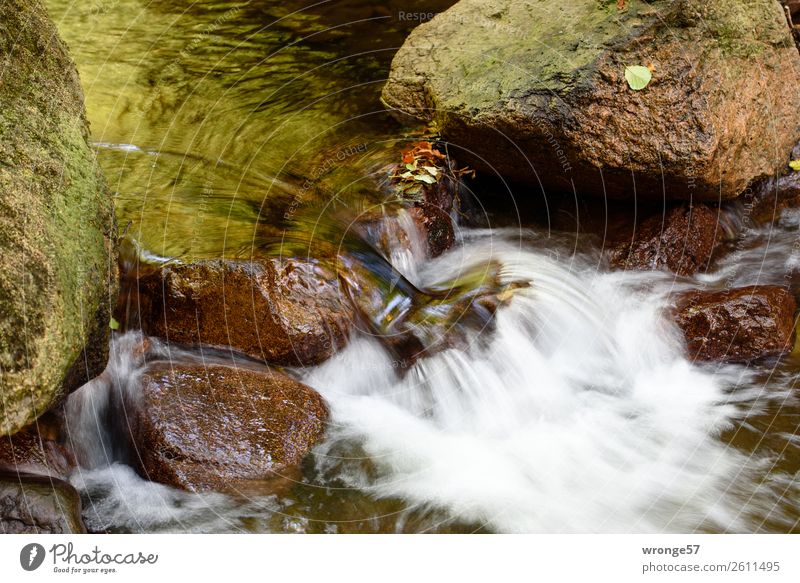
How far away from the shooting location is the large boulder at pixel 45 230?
3.32m

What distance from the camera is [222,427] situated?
4.30 m

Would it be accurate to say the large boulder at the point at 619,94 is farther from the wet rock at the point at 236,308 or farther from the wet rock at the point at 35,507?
the wet rock at the point at 35,507

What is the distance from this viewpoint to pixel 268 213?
5.59 m

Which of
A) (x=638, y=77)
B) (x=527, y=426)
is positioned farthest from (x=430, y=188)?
(x=527, y=426)

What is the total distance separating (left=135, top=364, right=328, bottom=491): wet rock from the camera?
4.20 m

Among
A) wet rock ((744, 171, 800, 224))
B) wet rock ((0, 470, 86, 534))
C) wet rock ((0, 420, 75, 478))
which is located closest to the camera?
wet rock ((0, 470, 86, 534))

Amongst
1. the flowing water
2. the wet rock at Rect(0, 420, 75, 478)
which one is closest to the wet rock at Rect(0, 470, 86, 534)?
the wet rock at Rect(0, 420, 75, 478)

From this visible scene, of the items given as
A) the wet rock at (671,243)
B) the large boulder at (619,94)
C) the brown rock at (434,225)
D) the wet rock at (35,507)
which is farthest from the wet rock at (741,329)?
the wet rock at (35,507)

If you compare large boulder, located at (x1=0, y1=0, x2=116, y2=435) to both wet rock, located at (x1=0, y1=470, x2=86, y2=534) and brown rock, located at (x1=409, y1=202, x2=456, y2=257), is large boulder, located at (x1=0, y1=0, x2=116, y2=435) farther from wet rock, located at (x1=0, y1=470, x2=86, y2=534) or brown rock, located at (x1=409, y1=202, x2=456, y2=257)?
brown rock, located at (x1=409, y1=202, x2=456, y2=257)

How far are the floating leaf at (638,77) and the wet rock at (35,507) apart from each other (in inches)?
171

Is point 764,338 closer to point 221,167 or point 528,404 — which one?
point 528,404

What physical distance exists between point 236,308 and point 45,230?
1411 millimetres

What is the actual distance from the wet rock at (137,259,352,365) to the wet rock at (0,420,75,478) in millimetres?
904

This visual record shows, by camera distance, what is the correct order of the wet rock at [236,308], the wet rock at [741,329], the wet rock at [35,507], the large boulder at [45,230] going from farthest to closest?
the wet rock at [741,329] < the wet rock at [236,308] < the wet rock at [35,507] < the large boulder at [45,230]
